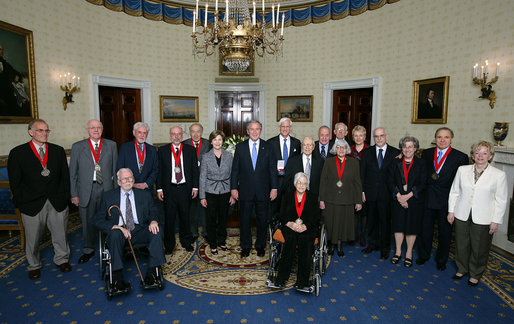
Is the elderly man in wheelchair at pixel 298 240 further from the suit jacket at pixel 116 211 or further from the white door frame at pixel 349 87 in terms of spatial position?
the white door frame at pixel 349 87

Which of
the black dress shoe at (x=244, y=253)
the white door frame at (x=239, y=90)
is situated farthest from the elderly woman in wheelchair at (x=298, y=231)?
the white door frame at (x=239, y=90)

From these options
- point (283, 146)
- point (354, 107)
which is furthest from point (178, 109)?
point (283, 146)

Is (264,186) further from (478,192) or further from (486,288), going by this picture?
(486,288)

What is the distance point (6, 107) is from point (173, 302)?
483 centimetres

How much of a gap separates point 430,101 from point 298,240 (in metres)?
4.81

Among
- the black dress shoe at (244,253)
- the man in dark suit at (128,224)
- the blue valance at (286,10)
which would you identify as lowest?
the black dress shoe at (244,253)

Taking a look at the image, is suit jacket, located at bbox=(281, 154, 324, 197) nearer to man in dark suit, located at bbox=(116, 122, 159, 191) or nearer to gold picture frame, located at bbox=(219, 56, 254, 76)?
man in dark suit, located at bbox=(116, 122, 159, 191)

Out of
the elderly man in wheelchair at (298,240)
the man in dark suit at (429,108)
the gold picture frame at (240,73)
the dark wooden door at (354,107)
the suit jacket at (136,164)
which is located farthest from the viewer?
the gold picture frame at (240,73)

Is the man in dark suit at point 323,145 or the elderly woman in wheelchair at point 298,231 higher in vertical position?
the man in dark suit at point 323,145

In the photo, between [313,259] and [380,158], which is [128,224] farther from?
[380,158]

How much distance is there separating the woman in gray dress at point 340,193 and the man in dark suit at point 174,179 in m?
1.91

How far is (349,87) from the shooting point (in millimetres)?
8609

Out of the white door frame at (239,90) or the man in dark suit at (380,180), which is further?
the white door frame at (239,90)

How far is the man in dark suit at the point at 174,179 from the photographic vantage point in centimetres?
451
